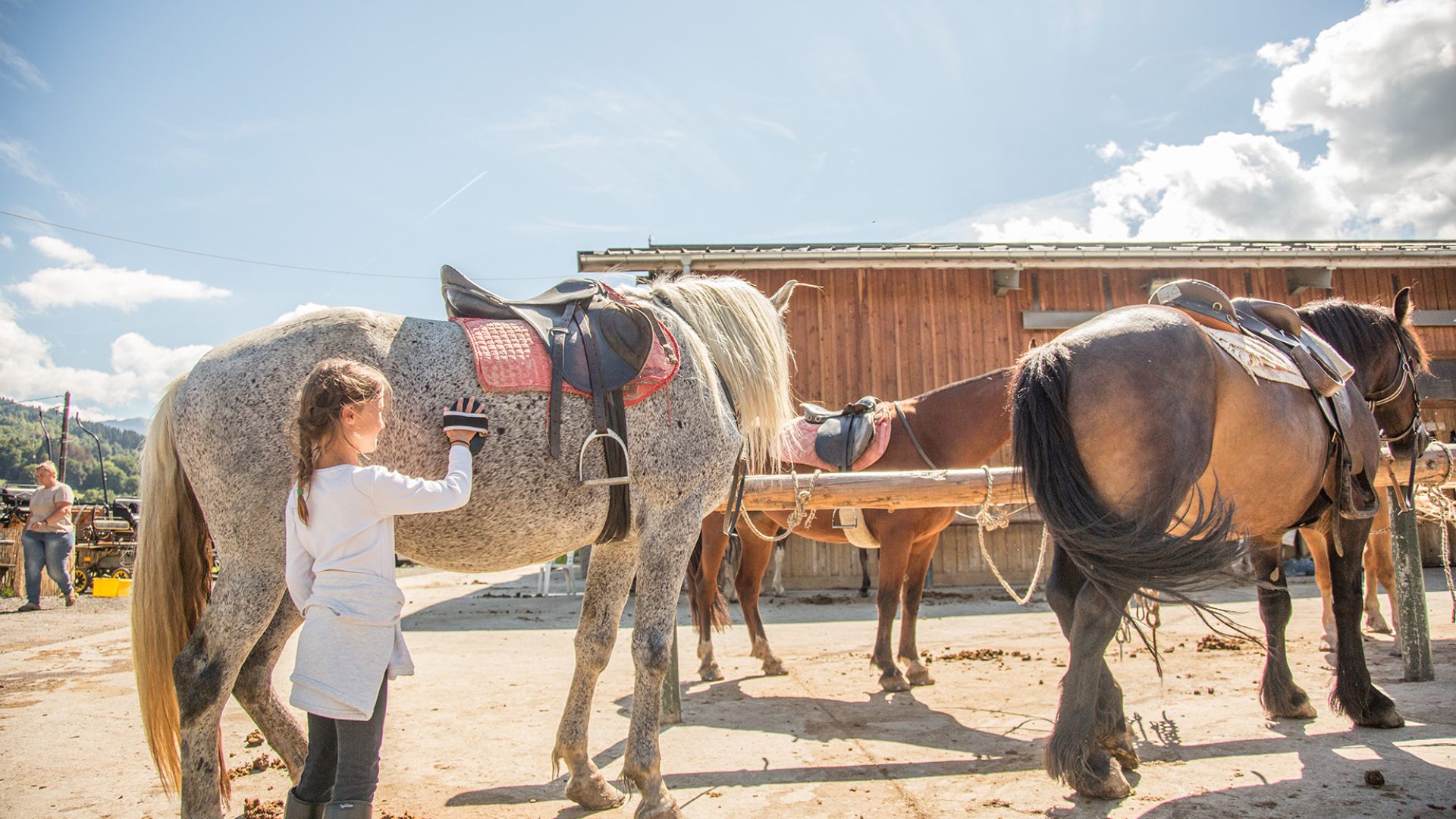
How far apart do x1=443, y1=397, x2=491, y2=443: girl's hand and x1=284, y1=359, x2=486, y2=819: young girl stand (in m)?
0.20

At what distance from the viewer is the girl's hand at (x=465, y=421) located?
7.59 ft

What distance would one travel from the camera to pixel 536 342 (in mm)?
2812

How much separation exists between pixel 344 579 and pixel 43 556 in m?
11.5

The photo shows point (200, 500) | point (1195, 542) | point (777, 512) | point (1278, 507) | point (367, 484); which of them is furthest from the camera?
point (777, 512)

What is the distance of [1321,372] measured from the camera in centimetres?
356

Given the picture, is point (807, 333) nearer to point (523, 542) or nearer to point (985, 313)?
point (985, 313)

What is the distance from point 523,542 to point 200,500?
1000 mm

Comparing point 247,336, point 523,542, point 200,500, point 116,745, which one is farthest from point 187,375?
point 116,745

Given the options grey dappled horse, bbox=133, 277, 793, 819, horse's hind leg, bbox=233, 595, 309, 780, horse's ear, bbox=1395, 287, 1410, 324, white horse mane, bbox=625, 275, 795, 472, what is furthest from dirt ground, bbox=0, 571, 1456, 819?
horse's ear, bbox=1395, 287, 1410, 324

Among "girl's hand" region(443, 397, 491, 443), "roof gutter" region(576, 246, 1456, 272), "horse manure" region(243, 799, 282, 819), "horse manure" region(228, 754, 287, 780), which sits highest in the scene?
"roof gutter" region(576, 246, 1456, 272)

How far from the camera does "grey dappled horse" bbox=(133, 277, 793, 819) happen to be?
2.38 meters

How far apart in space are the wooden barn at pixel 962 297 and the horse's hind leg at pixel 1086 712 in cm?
825

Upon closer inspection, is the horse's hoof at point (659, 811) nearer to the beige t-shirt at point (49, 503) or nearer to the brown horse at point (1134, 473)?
the brown horse at point (1134, 473)

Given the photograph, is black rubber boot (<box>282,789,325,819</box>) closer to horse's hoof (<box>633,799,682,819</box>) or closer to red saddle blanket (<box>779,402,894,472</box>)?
horse's hoof (<box>633,799,682,819</box>)
